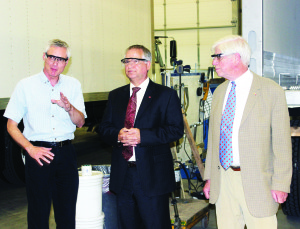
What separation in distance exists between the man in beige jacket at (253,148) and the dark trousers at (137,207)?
2.03ft

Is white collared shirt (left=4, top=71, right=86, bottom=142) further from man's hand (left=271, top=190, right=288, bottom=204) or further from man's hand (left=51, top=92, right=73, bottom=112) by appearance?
man's hand (left=271, top=190, right=288, bottom=204)

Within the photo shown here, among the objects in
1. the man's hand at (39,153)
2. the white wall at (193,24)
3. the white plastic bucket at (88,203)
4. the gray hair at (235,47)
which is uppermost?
the white wall at (193,24)

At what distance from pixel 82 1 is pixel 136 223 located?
12.6 ft

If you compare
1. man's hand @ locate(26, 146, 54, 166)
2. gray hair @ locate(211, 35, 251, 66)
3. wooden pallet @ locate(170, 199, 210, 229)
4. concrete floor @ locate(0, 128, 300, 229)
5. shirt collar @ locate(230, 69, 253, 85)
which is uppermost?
gray hair @ locate(211, 35, 251, 66)

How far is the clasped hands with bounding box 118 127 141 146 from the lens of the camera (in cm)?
312

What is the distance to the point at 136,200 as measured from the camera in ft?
10.6

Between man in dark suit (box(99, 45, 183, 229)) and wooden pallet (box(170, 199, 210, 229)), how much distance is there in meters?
1.01

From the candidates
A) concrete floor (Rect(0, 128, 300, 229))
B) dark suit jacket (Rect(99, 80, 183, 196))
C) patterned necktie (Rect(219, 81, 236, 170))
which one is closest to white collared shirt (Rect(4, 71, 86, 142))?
dark suit jacket (Rect(99, 80, 183, 196))

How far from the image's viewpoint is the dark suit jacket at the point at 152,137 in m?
3.17

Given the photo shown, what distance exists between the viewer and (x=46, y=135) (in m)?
3.25

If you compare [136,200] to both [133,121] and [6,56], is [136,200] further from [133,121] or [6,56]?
[6,56]

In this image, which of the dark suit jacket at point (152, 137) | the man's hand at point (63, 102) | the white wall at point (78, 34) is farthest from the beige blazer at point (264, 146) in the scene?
the white wall at point (78, 34)

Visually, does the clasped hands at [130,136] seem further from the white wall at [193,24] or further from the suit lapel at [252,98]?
the white wall at [193,24]

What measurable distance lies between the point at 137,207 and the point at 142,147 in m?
0.52
